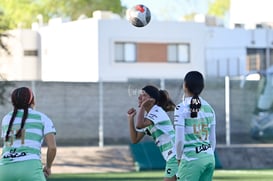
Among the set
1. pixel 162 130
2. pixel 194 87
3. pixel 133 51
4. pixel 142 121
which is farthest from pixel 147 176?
pixel 133 51

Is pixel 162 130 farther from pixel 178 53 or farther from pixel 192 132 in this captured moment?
pixel 178 53

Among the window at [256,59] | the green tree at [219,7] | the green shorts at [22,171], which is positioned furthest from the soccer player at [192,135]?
the green tree at [219,7]

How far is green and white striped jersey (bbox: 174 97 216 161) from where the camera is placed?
9492 mm

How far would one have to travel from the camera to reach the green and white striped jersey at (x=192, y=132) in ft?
31.1

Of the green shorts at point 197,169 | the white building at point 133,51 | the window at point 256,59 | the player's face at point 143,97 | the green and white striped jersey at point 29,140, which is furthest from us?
the window at point 256,59

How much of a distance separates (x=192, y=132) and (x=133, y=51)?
135ft

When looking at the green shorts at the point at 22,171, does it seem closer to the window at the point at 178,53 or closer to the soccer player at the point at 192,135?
the soccer player at the point at 192,135

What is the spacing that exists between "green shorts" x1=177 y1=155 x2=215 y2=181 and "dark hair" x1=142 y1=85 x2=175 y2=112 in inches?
66.0

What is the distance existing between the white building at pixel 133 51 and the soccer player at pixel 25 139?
3881cm

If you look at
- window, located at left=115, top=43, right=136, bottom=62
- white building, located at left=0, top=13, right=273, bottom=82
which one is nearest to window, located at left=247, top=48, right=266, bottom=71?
white building, located at left=0, top=13, right=273, bottom=82

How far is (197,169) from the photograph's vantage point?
9.46m

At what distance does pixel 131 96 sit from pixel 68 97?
7.64 ft

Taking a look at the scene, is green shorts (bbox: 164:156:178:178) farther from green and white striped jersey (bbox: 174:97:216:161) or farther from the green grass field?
the green grass field

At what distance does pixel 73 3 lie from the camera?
7175 cm
